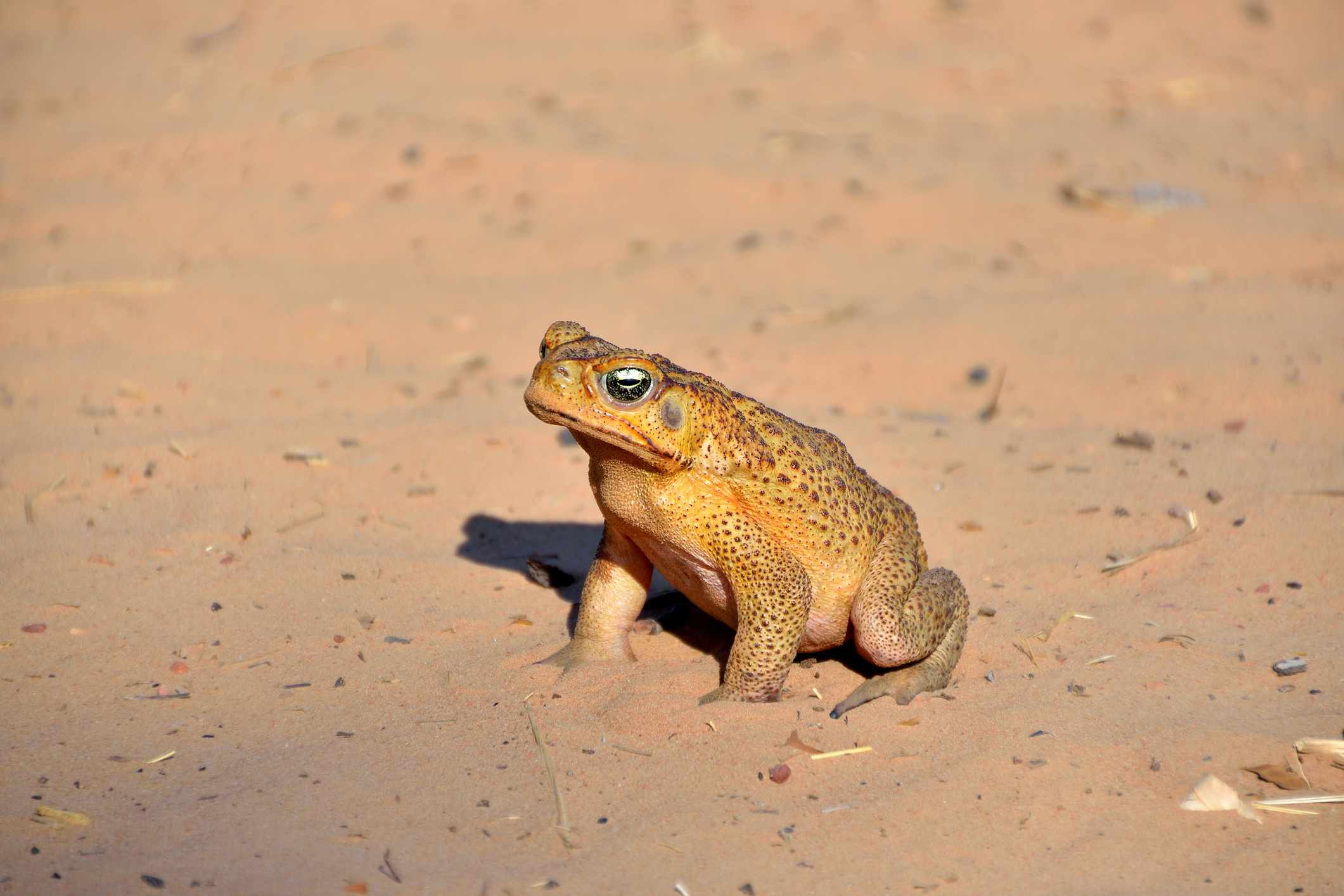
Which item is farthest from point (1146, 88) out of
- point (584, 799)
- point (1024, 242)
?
point (584, 799)

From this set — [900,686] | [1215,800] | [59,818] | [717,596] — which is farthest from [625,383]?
[1215,800]

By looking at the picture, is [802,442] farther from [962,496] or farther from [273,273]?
[273,273]

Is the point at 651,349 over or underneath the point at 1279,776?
underneath

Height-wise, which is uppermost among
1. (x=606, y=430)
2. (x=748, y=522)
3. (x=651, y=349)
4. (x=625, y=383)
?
(x=625, y=383)

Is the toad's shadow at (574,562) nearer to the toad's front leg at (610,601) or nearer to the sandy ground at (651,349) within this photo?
the sandy ground at (651,349)

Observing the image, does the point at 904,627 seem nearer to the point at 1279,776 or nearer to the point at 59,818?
the point at 1279,776

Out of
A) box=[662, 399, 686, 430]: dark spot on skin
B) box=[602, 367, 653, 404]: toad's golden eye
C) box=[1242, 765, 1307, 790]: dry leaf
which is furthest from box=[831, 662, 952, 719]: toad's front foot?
box=[602, 367, 653, 404]: toad's golden eye
